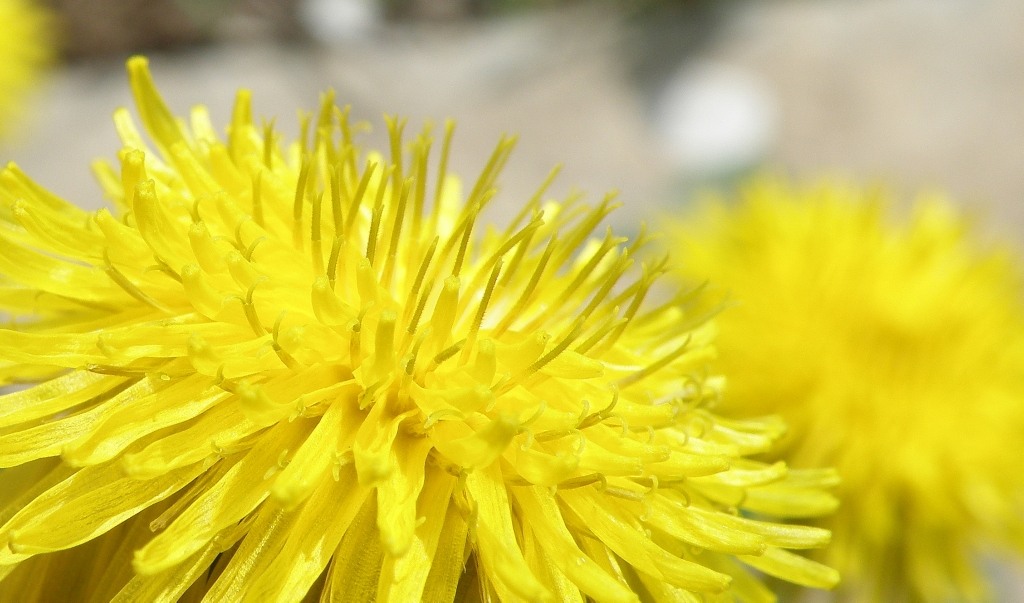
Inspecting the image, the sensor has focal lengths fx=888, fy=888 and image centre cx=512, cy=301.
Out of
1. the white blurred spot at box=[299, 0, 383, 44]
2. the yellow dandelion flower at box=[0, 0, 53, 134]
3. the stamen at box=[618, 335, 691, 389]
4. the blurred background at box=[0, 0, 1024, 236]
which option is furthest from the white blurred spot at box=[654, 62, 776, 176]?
the stamen at box=[618, 335, 691, 389]

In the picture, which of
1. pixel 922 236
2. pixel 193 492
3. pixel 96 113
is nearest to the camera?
pixel 193 492

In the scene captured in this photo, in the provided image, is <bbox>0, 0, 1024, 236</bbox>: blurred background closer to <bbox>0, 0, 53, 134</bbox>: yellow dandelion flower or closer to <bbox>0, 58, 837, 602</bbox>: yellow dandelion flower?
<bbox>0, 0, 53, 134</bbox>: yellow dandelion flower

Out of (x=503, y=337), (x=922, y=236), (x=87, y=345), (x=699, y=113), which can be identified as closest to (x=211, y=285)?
(x=87, y=345)

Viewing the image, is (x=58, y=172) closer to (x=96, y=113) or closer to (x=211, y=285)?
(x=96, y=113)

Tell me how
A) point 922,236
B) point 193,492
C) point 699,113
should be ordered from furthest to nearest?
point 699,113, point 922,236, point 193,492

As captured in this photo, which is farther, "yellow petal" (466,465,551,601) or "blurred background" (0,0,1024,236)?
"blurred background" (0,0,1024,236)

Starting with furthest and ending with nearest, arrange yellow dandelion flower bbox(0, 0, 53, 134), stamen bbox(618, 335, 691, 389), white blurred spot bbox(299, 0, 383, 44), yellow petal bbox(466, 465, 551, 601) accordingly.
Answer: white blurred spot bbox(299, 0, 383, 44)
yellow dandelion flower bbox(0, 0, 53, 134)
stamen bbox(618, 335, 691, 389)
yellow petal bbox(466, 465, 551, 601)

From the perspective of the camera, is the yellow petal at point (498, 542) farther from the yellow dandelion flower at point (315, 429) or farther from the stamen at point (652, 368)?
the stamen at point (652, 368)
